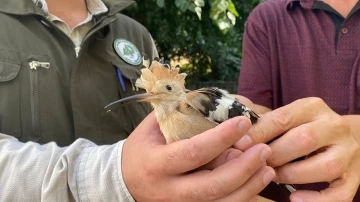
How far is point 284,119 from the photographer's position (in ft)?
3.20

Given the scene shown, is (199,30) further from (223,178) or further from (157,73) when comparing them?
(223,178)

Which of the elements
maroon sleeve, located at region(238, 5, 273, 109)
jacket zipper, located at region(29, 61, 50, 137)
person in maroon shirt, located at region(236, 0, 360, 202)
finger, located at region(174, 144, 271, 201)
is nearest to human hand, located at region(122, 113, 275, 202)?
finger, located at region(174, 144, 271, 201)

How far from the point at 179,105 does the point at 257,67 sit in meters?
0.53

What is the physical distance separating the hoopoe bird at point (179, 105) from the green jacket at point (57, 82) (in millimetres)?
360

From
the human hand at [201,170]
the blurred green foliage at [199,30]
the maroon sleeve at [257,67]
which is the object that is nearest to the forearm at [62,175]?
the human hand at [201,170]

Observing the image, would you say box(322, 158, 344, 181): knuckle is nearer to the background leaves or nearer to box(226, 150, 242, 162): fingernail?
box(226, 150, 242, 162): fingernail

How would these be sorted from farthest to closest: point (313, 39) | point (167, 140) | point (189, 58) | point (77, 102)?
point (189, 58), point (313, 39), point (77, 102), point (167, 140)

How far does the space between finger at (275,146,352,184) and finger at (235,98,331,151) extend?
3.1 inches

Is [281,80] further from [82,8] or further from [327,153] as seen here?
[82,8]

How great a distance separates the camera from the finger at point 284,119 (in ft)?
3.15

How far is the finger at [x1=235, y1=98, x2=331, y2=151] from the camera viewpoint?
96 centimetres

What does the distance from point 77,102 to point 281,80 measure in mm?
638

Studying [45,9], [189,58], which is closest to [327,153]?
[45,9]

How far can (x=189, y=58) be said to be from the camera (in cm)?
602
